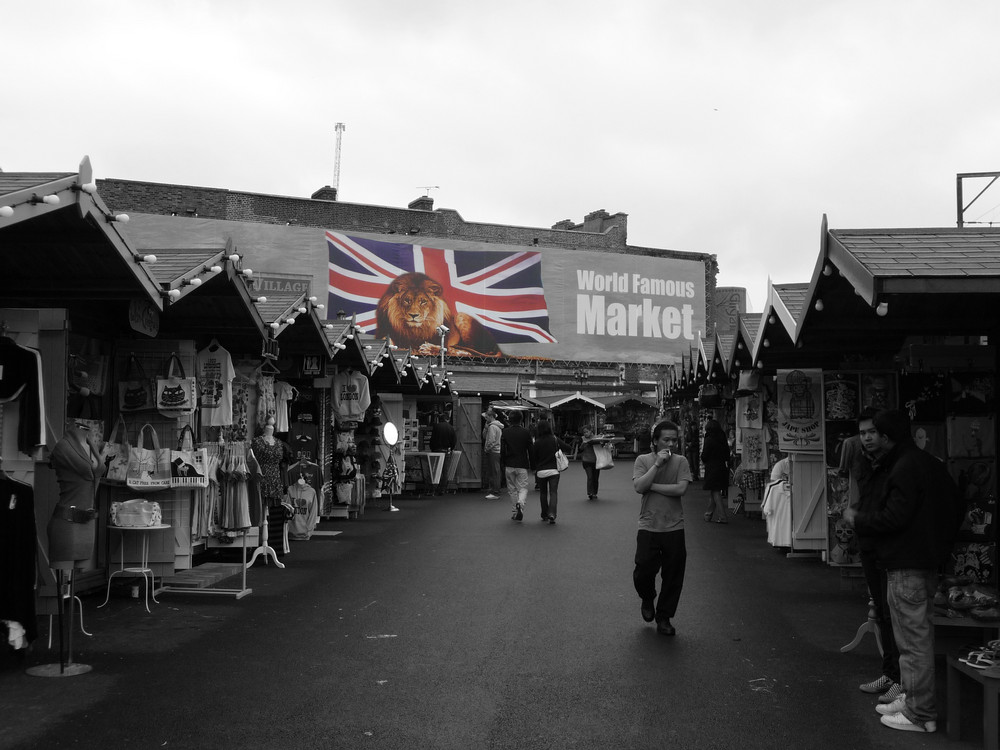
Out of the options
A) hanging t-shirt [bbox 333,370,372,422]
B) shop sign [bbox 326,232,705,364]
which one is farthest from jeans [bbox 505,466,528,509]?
shop sign [bbox 326,232,705,364]

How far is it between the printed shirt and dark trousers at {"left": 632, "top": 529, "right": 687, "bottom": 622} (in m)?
0.07

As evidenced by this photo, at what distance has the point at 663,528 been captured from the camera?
825 cm

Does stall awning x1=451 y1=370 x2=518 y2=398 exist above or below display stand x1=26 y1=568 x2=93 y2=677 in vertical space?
above

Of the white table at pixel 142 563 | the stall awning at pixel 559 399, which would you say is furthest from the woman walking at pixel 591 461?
the stall awning at pixel 559 399

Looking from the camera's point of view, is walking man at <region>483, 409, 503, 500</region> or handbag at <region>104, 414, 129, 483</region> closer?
handbag at <region>104, 414, 129, 483</region>

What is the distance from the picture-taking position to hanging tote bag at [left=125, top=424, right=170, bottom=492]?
375 inches

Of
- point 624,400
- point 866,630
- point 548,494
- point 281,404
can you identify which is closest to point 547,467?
point 548,494

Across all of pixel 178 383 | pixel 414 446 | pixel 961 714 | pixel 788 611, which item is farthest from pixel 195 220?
pixel 961 714

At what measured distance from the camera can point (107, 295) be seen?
27.4ft

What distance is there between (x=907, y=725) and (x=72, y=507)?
5943 mm

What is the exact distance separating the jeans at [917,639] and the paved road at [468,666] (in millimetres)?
179

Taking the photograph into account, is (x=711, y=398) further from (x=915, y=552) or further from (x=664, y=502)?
(x=915, y=552)

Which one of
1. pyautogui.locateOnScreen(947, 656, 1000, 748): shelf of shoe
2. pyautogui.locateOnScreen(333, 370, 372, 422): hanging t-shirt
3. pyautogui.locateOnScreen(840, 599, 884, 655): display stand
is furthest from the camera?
pyautogui.locateOnScreen(333, 370, 372, 422): hanging t-shirt

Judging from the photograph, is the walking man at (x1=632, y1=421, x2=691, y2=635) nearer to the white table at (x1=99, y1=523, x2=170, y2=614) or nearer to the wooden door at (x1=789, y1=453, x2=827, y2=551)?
the wooden door at (x1=789, y1=453, x2=827, y2=551)
